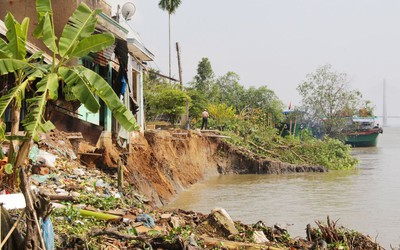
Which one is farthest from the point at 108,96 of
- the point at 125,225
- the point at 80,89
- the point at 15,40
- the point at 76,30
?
the point at 125,225

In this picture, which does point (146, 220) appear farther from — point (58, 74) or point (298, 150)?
point (298, 150)

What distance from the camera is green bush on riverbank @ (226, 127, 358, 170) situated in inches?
1057

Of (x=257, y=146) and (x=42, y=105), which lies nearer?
(x=42, y=105)

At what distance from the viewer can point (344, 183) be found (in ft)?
73.1

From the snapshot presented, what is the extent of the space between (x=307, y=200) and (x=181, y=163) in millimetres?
6030

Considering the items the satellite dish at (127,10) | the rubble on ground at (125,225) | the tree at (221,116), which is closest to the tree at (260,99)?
the tree at (221,116)

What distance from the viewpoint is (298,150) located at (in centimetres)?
2738

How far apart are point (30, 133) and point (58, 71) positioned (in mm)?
1119

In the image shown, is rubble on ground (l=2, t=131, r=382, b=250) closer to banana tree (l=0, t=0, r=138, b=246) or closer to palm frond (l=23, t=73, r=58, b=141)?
palm frond (l=23, t=73, r=58, b=141)

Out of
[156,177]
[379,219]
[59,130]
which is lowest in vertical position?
[379,219]

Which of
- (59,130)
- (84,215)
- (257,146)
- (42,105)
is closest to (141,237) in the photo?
(84,215)

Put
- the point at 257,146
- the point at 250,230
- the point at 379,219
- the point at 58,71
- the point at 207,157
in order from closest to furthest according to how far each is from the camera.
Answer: the point at 58,71 < the point at 250,230 < the point at 379,219 < the point at 207,157 < the point at 257,146

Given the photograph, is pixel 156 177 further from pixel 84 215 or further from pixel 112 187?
pixel 84 215

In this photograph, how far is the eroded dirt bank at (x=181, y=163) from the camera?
15797 millimetres
